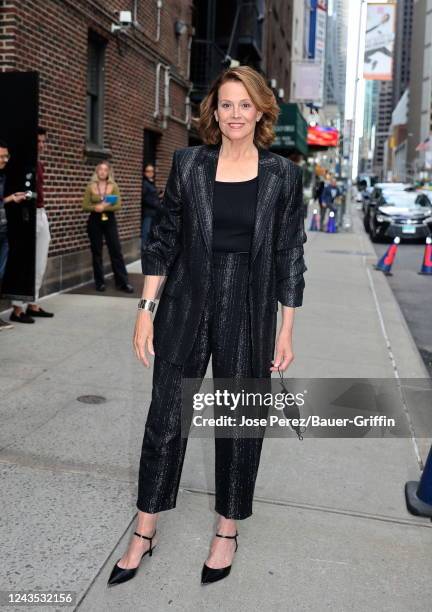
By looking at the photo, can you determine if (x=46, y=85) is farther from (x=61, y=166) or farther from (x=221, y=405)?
(x=221, y=405)

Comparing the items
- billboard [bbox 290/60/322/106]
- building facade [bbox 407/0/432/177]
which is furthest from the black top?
building facade [bbox 407/0/432/177]

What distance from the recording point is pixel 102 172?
388 inches

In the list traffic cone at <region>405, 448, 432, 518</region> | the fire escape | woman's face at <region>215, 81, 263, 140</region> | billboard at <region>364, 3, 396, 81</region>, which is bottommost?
traffic cone at <region>405, 448, 432, 518</region>

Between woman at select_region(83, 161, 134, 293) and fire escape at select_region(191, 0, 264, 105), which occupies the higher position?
fire escape at select_region(191, 0, 264, 105)

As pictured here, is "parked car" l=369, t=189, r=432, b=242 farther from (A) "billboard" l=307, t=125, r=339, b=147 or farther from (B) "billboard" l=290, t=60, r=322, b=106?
(A) "billboard" l=307, t=125, r=339, b=147

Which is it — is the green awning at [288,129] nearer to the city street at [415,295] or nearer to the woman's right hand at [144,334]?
the city street at [415,295]

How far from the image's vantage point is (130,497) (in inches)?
142

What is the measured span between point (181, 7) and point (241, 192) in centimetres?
1413

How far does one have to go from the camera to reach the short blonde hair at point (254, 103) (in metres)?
2.74

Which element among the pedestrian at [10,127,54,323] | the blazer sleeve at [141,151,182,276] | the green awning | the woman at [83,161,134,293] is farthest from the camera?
the green awning

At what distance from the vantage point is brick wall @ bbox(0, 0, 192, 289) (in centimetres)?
877

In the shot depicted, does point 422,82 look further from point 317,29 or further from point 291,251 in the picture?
point 291,251

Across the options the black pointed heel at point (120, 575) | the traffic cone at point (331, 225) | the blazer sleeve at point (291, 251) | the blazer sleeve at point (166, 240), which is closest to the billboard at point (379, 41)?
the traffic cone at point (331, 225)

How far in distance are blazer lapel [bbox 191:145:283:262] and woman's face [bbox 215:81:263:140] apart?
130mm
